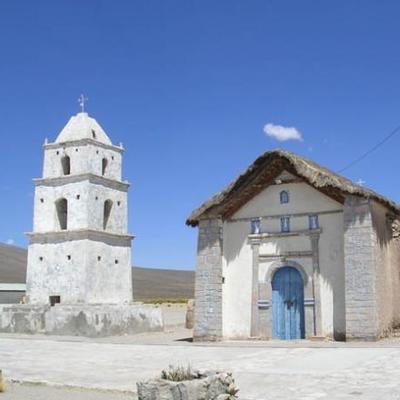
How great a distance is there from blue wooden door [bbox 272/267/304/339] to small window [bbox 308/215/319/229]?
4.90 feet

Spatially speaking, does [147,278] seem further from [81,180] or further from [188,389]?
[188,389]

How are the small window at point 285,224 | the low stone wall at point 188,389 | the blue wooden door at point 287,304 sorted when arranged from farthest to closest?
the small window at point 285,224, the blue wooden door at point 287,304, the low stone wall at point 188,389

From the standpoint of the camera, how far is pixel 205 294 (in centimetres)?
1962

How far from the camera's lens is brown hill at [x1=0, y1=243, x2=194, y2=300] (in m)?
91.9

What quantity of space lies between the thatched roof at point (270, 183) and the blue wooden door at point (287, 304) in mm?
2683

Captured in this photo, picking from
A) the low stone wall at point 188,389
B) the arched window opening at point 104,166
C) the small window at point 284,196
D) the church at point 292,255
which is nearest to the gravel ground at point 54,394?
the low stone wall at point 188,389

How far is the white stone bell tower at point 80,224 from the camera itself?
78.3 feet

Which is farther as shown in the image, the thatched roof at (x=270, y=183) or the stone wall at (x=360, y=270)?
the thatched roof at (x=270, y=183)

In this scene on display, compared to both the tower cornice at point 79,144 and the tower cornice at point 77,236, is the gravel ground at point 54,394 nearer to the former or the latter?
the tower cornice at point 77,236

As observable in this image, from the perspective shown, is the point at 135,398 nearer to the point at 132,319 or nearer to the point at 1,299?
the point at 132,319

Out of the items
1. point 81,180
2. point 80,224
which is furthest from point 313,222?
point 81,180

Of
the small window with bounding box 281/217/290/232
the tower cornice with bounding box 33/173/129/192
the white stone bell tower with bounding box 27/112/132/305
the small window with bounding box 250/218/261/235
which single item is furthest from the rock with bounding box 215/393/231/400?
the tower cornice with bounding box 33/173/129/192

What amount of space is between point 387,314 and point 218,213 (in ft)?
20.0

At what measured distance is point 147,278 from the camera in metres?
116
